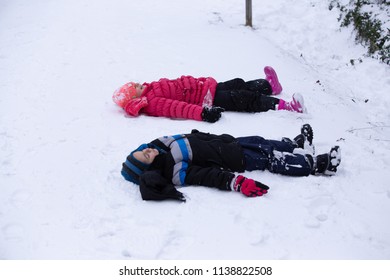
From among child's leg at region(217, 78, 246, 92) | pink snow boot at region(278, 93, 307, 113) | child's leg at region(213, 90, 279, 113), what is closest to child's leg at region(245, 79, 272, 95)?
child's leg at region(217, 78, 246, 92)

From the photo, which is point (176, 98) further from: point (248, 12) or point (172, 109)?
point (248, 12)

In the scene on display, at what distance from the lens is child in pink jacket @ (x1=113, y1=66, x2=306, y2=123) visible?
527 cm

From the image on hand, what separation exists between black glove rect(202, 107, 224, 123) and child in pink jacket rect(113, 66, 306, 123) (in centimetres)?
2

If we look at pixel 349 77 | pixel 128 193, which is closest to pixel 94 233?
pixel 128 193

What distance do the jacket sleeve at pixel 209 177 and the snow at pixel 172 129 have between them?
2.9 inches

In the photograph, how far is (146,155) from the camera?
377 centimetres

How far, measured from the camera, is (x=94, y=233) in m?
3.20

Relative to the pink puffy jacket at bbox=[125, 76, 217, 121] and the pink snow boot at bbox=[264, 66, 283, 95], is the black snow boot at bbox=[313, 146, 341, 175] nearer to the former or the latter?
the pink puffy jacket at bbox=[125, 76, 217, 121]

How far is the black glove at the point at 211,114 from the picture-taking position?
509cm

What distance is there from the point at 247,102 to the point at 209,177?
2146 millimetres

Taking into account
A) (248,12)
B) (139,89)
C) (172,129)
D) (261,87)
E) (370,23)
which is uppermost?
(248,12)

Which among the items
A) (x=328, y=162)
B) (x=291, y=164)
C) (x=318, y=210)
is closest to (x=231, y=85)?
(x=291, y=164)

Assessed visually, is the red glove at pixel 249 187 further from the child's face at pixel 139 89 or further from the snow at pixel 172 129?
the child's face at pixel 139 89

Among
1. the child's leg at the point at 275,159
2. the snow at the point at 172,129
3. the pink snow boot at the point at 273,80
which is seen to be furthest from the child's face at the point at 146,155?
the pink snow boot at the point at 273,80
